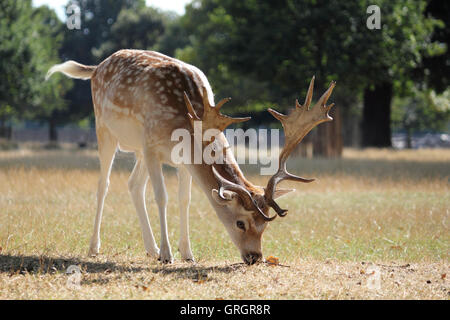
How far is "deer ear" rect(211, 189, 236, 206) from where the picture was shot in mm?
5914

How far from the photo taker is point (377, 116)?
98.7 ft

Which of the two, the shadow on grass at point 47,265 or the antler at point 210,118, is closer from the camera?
the shadow on grass at point 47,265

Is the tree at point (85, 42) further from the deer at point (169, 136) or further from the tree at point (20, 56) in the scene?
the deer at point (169, 136)

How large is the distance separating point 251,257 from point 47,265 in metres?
1.95

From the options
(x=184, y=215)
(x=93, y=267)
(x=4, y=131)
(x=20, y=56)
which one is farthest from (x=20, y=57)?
(x=93, y=267)

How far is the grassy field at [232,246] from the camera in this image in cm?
534

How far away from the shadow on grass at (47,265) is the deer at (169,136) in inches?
20.5

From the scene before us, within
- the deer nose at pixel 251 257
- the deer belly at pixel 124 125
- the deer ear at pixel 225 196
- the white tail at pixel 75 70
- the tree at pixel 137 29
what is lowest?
the deer nose at pixel 251 257

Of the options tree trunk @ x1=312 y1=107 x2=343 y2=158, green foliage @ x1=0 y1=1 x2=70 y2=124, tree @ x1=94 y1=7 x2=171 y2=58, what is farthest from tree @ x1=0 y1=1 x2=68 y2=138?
tree trunk @ x1=312 y1=107 x2=343 y2=158

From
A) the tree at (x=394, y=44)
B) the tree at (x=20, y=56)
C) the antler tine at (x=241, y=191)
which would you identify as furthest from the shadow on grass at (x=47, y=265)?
the tree at (x=20, y=56)

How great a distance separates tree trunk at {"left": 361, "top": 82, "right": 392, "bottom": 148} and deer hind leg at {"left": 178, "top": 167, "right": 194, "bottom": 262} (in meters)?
23.9

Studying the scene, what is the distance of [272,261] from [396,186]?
27.8 ft

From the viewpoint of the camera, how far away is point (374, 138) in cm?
3025

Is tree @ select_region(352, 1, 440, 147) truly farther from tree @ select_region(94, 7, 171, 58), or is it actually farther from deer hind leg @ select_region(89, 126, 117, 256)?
tree @ select_region(94, 7, 171, 58)
